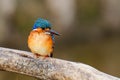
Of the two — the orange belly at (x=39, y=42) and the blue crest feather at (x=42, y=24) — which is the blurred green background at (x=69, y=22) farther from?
the blue crest feather at (x=42, y=24)

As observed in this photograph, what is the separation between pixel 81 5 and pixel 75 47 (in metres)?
5.79

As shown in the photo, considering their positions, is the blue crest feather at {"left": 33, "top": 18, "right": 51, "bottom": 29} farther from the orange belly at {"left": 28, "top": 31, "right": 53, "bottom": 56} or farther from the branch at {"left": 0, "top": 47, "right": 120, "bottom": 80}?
the branch at {"left": 0, "top": 47, "right": 120, "bottom": 80}

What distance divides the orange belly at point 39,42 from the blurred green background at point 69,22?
32.7ft

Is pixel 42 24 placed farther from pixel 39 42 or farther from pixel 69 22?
pixel 69 22

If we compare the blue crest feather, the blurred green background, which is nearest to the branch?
the blue crest feather

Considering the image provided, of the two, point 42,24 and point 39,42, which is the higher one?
point 42,24

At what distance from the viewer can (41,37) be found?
4.77 m

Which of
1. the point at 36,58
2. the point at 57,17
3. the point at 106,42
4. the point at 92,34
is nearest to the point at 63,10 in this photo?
the point at 57,17

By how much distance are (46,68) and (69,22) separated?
14279mm

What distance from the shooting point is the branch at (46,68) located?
4895mm

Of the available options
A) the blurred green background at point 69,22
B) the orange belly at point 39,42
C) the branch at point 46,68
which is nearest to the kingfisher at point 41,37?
the orange belly at point 39,42

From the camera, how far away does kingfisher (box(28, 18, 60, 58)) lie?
15.5 feet

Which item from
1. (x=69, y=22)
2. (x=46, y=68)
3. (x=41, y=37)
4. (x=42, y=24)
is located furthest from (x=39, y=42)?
(x=69, y=22)

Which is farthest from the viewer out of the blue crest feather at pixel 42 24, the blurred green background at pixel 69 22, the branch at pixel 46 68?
the blurred green background at pixel 69 22
